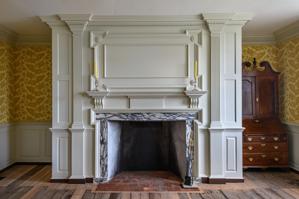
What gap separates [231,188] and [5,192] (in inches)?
126

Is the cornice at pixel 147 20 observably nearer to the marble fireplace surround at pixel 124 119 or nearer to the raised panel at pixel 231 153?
the marble fireplace surround at pixel 124 119

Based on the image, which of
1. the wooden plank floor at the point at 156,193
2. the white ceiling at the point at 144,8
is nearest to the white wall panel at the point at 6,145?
the wooden plank floor at the point at 156,193

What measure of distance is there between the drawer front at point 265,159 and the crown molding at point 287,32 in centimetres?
210

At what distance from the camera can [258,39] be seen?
565 cm

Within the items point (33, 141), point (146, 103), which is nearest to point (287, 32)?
point (146, 103)

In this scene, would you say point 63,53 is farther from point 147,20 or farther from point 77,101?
point 147,20

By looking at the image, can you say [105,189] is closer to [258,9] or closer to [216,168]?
[216,168]

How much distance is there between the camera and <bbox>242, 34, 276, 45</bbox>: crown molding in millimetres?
5609

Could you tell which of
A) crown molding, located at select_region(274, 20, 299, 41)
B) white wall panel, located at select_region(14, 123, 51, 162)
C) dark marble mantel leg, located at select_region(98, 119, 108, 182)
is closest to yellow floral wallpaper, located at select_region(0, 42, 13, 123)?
white wall panel, located at select_region(14, 123, 51, 162)

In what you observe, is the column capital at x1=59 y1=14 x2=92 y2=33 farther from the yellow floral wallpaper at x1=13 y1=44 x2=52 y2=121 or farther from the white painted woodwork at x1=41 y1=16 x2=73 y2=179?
the yellow floral wallpaper at x1=13 y1=44 x2=52 y2=121

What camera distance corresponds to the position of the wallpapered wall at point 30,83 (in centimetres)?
578

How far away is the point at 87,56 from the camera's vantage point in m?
4.58

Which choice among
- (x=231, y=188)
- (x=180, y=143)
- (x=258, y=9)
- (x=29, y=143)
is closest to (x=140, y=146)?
(x=180, y=143)

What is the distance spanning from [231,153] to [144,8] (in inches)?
99.7
